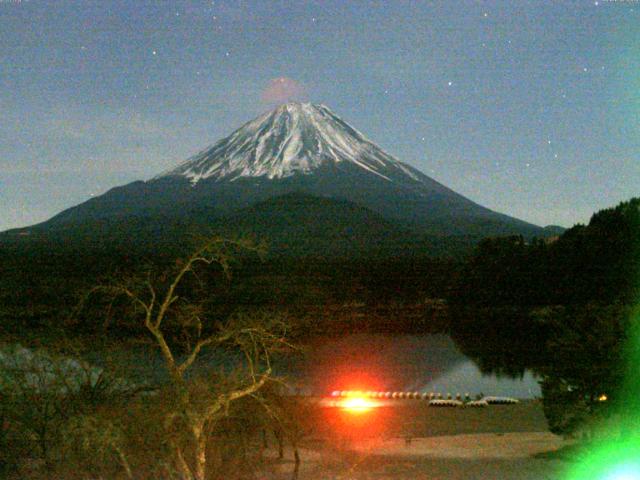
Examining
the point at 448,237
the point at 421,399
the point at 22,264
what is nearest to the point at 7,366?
the point at 421,399

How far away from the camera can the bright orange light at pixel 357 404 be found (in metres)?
21.5

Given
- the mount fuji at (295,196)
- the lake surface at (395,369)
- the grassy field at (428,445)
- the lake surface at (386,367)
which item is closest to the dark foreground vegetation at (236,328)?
the grassy field at (428,445)

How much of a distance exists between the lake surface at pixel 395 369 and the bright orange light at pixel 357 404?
52.5 inches

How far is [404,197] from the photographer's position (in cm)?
13588

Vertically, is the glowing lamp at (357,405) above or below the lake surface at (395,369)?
above

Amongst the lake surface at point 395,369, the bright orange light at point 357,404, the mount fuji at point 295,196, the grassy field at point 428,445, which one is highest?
the mount fuji at point 295,196

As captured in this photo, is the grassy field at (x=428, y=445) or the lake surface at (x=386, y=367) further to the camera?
the lake surface at (x=386, y=367)

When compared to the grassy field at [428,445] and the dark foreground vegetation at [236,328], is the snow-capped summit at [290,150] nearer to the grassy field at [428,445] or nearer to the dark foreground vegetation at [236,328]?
the dark foreground vegetation at [236,328]

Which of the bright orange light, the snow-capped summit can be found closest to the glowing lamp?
the bright orange light

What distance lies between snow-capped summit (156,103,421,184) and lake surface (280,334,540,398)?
370ft

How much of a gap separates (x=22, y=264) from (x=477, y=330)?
49.4m

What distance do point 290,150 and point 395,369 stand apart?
128911 millimetres

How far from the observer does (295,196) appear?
425 ft

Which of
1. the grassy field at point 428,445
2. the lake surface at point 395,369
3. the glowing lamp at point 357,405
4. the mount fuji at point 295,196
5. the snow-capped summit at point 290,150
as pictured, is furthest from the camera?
the snow-capped summit at point 290,150
